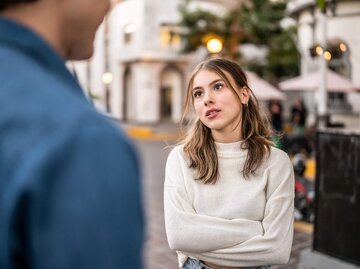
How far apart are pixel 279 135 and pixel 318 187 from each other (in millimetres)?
2790

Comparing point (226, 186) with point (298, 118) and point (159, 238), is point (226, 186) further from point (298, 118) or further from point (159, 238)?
point (298, 118)

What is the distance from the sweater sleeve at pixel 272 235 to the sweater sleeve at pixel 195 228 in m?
0.03

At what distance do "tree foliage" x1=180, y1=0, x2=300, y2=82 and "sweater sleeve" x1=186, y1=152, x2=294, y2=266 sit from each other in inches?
844

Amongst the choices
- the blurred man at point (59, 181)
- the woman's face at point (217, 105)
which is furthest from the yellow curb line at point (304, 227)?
the blurred man at point (59, 181)

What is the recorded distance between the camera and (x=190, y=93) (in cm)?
235

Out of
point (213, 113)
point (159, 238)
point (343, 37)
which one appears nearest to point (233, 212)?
point (213, 113)

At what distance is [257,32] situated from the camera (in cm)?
2489

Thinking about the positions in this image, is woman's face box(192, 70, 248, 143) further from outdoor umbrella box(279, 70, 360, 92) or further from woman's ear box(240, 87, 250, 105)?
outdoor umbrella box(279, 70, 360, 92)

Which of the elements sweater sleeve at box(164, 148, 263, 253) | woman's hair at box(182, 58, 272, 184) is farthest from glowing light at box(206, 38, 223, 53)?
sweater sleeve at box(164, 148, 263, 253)

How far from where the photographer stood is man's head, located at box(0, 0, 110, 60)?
825 mm

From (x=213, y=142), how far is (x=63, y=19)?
1.46 metres

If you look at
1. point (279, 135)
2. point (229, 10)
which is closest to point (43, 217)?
point (279, 135)

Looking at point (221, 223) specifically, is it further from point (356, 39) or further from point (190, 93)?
point (356, 39)

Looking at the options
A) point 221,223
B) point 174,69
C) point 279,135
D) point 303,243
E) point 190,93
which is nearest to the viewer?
point 221,223
